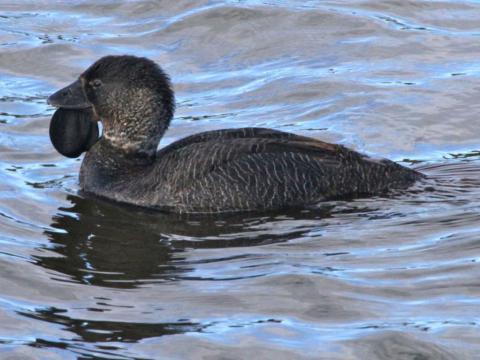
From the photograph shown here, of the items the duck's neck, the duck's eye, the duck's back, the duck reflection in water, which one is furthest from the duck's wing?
the duck's eye

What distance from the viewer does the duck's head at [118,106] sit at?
12102 mm

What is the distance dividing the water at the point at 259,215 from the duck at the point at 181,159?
7.0 inches

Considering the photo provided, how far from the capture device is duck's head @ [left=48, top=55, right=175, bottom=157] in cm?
1210

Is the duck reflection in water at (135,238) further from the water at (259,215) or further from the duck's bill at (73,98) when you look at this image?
the duck's bill at (73,98)

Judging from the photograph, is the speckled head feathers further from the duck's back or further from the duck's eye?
the duck's back

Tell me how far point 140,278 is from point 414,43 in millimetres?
7825


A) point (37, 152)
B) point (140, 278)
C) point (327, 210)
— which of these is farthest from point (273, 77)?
point (140, 278)

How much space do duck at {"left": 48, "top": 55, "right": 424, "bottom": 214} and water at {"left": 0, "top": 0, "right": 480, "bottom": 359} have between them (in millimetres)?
179

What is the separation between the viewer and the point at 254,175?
11531 mm

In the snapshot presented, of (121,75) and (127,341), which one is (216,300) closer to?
(127,341)

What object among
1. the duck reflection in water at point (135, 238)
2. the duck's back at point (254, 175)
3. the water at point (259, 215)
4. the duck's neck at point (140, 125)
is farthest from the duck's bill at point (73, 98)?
the duck's back at point (254, 175)

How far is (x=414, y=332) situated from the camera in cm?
859

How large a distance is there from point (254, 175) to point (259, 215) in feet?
1.17

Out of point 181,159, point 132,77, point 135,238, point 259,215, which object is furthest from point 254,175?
point 132,77
